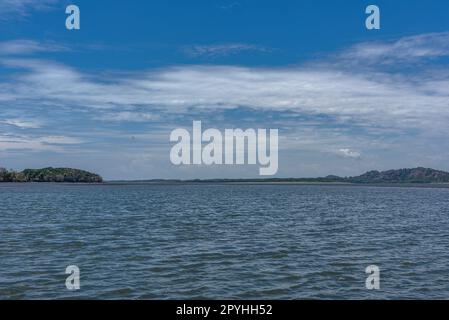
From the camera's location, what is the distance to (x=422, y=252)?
37.8 meters

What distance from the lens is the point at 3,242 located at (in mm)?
41438

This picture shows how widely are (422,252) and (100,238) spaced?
2845 cm

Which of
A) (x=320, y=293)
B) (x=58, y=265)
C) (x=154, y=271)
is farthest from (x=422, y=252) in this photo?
(x=58, y=265)

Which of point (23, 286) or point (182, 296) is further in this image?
point (23, 286)

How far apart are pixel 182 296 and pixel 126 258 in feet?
36.5
